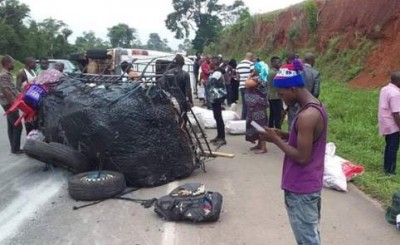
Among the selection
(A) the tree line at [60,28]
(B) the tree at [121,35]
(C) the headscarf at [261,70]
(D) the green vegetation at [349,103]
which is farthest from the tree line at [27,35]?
(C) the headscarf at [261,70]

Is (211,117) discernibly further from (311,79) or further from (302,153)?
(302,153)

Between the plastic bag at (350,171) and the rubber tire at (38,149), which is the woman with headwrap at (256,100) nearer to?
the plastic bag at (350,171)

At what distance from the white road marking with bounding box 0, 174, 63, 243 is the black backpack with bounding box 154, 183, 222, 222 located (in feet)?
5.16

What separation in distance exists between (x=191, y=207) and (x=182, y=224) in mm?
212

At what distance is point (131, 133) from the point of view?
707 cm

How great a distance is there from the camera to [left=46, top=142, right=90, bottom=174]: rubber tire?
7.31 metres

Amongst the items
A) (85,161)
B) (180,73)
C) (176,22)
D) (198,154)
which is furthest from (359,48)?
(176,22)

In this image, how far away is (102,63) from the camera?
1372cm

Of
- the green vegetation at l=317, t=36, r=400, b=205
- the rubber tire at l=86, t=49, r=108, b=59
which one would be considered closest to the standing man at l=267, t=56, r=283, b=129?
the green vegetation at l=317, t=36, r=400, b=205

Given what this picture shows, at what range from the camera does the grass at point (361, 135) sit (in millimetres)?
7035

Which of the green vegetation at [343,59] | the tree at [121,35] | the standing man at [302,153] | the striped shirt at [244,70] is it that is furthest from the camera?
the tree at [121,35]

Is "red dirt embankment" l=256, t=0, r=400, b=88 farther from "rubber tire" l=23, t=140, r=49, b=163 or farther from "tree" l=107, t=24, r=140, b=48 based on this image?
"tree" l=107, t=24, r=140, b=48

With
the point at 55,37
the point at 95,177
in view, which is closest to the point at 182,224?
the point at 95,177

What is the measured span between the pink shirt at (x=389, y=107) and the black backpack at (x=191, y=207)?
9.70ft
